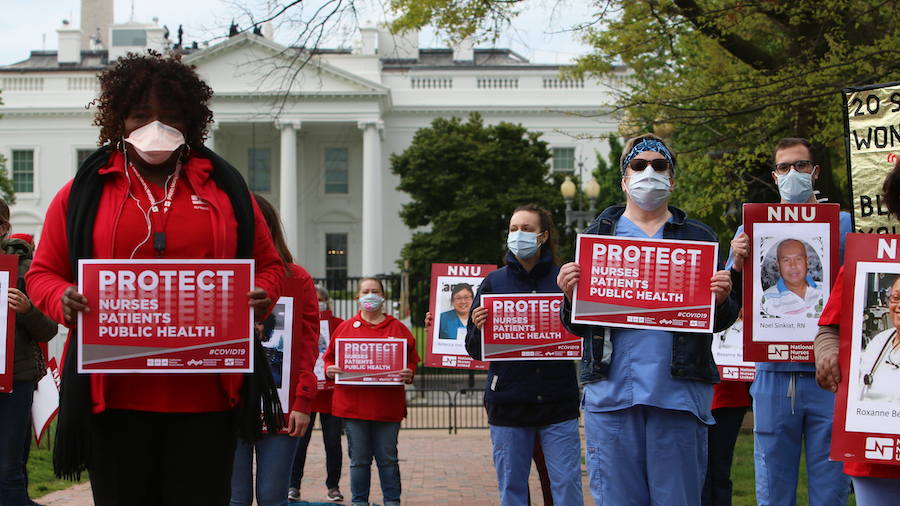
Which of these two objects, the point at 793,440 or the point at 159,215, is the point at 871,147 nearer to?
the point at 793,440

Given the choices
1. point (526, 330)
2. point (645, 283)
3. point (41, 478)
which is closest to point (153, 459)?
point (645, 283)

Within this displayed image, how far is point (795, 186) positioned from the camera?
5.02m

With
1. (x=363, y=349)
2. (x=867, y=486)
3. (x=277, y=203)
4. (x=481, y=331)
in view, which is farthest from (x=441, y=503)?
(x=277, y=203)

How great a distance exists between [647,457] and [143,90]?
2.76m

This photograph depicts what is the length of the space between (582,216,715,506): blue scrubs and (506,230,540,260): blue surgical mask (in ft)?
5.50

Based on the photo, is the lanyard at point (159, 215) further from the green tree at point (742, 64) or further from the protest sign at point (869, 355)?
the green tree at point (742, 64)

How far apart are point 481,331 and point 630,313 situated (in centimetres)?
192

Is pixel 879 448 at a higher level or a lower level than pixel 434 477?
higher

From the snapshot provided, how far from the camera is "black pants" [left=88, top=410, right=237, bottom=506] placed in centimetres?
306

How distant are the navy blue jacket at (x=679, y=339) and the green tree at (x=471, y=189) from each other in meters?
34.5

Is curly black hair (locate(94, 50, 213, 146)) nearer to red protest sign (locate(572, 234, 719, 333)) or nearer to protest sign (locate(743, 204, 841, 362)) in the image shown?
red protest sign (locate(572, 234, 719, 333))

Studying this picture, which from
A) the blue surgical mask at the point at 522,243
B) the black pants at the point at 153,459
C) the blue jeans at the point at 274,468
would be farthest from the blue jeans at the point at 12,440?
the blue surgical mask at the point at 522,243

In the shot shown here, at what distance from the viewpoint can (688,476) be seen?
393cm

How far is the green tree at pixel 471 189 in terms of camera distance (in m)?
39.6
